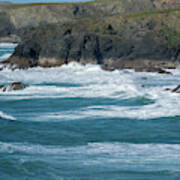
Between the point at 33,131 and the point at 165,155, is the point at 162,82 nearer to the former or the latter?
the point at 33,131

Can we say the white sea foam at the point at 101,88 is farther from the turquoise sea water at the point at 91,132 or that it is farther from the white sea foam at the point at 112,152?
the white sea foam at the point at 112,152

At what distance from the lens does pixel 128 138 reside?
20.9m

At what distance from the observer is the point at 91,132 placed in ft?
72.7

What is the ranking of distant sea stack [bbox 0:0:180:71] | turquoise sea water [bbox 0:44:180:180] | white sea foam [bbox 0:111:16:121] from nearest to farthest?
turquoise sea water [bbox 0:44:180:180] < white sea foam [bbox 0:111:16:121] < distant sea stack [bbox 0:0:180:71]

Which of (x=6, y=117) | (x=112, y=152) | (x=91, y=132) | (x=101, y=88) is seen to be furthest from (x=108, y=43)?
(x=112, y=152)

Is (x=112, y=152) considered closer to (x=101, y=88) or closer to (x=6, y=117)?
(x=6, y=117)

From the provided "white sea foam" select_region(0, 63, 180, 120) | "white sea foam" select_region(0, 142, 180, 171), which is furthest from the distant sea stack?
"white sea foam" select_region(0, 142, 180, 171)

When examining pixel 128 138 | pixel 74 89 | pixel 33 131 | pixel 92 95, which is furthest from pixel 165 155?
pixel 74 89

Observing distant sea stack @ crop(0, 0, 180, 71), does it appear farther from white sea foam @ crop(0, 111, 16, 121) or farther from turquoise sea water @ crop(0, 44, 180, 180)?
white sea foam @ crop(0, 111, 16, 121)

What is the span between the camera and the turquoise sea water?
16000mm

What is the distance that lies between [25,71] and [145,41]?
11.7 m

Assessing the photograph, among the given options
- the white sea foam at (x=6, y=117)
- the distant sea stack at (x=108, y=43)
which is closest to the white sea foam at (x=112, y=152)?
the white sea foam at (x=6, y=117)

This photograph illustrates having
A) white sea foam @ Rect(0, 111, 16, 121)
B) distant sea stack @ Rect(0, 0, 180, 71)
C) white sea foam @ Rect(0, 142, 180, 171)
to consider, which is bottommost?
distant sea stack @ Rect(0, 0, 180, 71)

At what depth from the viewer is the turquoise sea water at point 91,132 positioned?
16000mm
